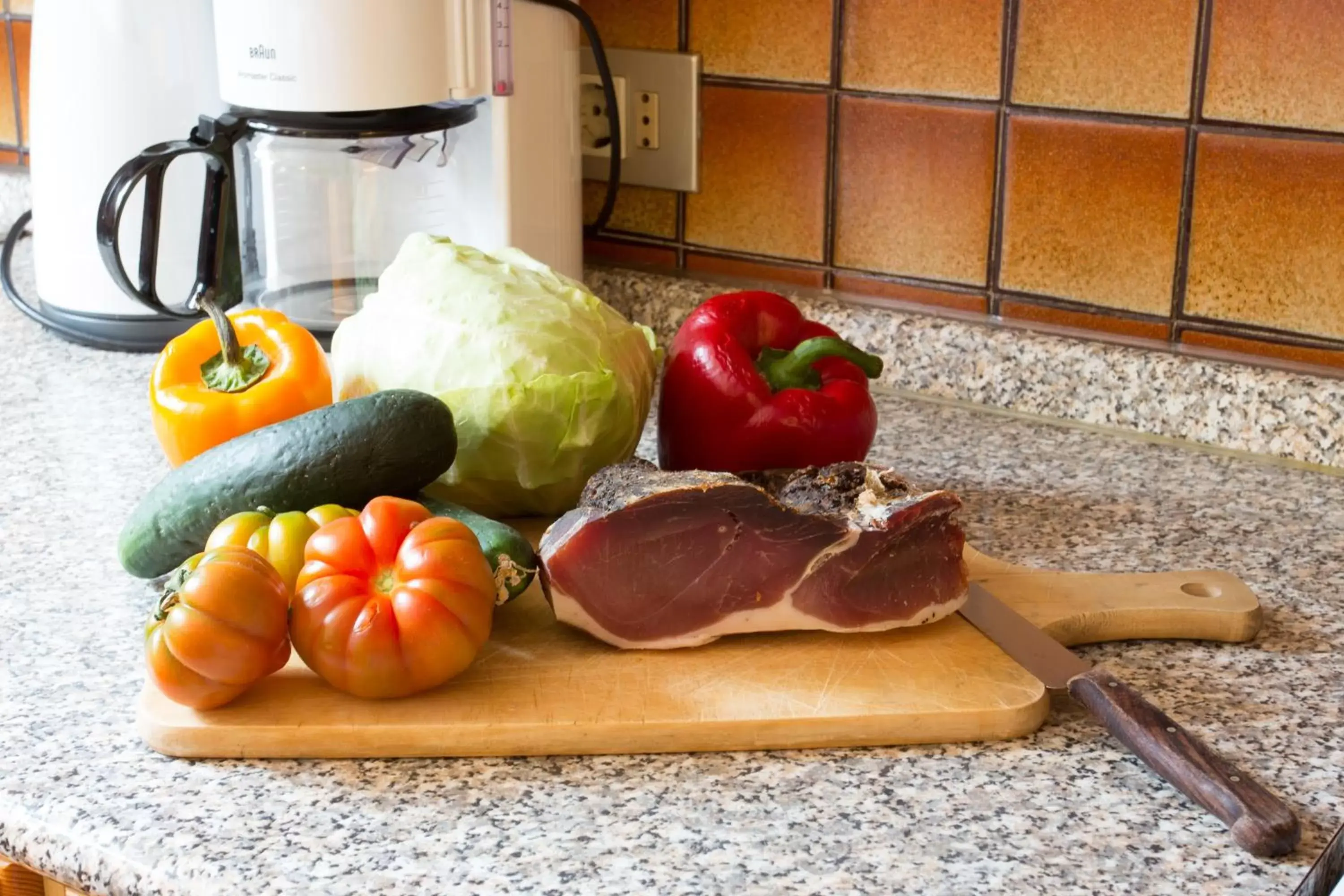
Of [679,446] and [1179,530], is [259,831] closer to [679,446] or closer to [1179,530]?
[679,446]

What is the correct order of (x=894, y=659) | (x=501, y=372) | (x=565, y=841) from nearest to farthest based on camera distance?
1. (x=565, y=841)
2. (x=894, y=659)
3. (x=501, y=372)

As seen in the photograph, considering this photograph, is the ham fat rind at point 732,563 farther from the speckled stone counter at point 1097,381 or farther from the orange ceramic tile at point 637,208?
the orange ceramic tile at point 637,208

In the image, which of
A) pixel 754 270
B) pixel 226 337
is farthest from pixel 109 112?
pixel 754 270

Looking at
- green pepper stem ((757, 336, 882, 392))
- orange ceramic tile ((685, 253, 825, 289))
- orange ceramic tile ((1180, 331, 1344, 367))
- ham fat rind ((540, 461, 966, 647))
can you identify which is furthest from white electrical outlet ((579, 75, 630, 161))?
ham fat rind ((540, 461, 966, 647))

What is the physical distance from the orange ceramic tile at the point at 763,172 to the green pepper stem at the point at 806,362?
341 mm

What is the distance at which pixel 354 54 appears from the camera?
115cm

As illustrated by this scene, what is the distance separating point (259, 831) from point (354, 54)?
67 cm

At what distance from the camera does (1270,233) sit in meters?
1.17

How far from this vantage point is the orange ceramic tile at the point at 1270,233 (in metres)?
1.14

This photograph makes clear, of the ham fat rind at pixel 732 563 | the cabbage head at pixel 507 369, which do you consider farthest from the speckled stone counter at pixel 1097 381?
the ham fat rind at pixel 732 563

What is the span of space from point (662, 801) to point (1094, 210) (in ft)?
2.36

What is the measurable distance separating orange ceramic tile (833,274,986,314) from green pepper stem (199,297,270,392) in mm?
564

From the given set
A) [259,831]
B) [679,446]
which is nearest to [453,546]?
[259,831]

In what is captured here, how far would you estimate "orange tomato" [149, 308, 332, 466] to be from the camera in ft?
3.34
